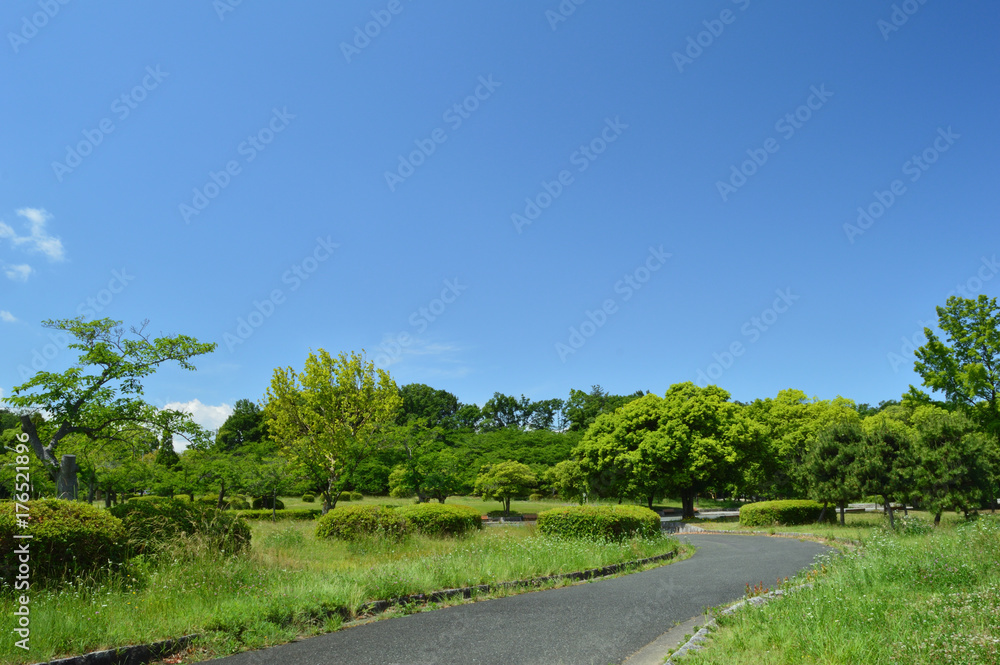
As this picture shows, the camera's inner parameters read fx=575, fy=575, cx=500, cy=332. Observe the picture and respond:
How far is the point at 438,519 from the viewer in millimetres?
16094

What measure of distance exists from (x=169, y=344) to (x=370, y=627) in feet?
30.2

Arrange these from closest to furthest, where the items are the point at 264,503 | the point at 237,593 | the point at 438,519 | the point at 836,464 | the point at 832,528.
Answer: the point at 237,593 → the point at 438,519 → the point at 836,464 → the point at 832,528 → the point at 264,503

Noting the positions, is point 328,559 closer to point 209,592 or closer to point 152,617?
point 209,592

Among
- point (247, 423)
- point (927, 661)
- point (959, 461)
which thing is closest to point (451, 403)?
point (247, 423)

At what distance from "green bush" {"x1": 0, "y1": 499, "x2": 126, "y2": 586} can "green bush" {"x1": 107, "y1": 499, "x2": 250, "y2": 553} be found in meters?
0.43

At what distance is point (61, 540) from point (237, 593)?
8.65 feet

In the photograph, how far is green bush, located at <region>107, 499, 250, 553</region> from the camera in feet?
31.0

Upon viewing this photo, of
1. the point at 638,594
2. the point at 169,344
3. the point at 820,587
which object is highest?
the point at 169,344

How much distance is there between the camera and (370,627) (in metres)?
7.28

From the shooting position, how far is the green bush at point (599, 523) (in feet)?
53.4

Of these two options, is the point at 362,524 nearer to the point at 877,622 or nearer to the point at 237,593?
the point at 237,593

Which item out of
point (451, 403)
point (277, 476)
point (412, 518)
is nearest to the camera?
point (412, 518)

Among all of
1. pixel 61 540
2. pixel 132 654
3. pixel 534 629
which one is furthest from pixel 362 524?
pixel 132 654

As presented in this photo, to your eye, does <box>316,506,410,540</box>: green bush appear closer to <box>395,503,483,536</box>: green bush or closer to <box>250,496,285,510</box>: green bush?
<box>395,503,483,536</box>: green bush
